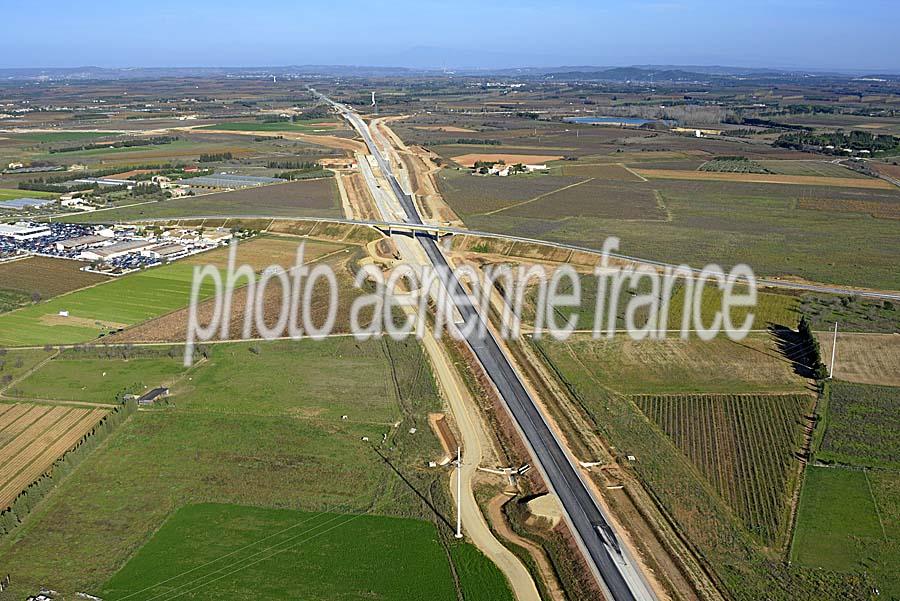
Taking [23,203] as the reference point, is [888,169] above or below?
above

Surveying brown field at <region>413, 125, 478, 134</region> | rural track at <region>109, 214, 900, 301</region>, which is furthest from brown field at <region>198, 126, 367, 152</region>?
rural track at <region>109, 214, 900, 301</region>

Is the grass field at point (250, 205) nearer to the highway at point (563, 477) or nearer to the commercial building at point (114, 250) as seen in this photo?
the commercial building at point (114, 250)

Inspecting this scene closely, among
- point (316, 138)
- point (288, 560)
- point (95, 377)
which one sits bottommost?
point (288, 560)

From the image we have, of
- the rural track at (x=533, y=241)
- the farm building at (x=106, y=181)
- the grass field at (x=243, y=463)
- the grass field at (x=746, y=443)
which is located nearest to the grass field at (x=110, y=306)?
the grass field at (x=243, y=463)

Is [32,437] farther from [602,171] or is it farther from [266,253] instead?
[602,171]

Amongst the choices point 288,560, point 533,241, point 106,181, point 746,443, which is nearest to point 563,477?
point 746,443

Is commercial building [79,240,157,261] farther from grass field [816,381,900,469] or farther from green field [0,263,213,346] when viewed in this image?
grass field [816,381,900,469]
